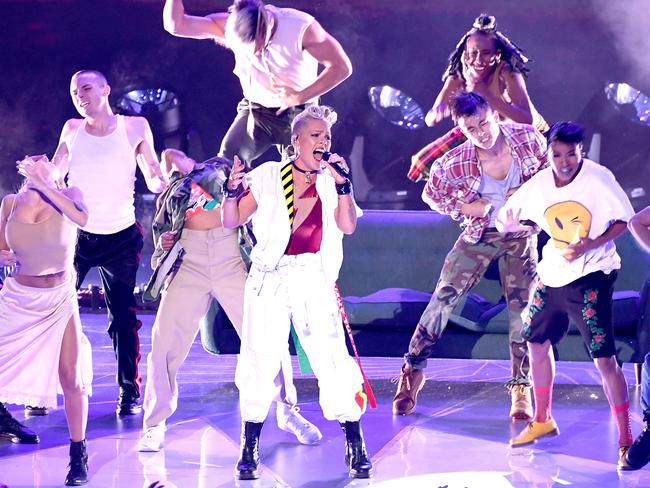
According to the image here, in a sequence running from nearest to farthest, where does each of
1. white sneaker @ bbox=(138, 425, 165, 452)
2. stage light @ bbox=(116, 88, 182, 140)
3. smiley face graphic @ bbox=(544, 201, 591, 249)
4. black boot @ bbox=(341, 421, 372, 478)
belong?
1. black boot @ bbox=(341, 421, 372, 478)
2. smiley face graphic @ bbox=(544, 201, 591, 249)
3. white sneaker @ bbox=(138, 425, 165, 452)
4. stage light @ bbox=(116, 88, 182, 140)

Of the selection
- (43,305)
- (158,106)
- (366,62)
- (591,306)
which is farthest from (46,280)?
(366,62)

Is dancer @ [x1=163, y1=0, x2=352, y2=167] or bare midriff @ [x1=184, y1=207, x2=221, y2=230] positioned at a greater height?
dancer @ [x1=163, y1=0, x2=352, y2=167]

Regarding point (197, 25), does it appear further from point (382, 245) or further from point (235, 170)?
point (382, 245)

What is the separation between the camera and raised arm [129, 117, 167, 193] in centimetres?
599

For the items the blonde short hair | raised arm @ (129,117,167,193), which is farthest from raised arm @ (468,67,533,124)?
raised arm @ (129,117,167,193)

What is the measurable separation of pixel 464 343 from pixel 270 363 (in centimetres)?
215

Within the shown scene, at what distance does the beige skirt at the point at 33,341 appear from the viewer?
470 cm

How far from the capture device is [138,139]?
240 inches

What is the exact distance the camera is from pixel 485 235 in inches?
231

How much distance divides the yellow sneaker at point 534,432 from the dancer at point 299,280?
3.05ft

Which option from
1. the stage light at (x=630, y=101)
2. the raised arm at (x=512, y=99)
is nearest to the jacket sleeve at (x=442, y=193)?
the raised arm at (x=512, y=99)

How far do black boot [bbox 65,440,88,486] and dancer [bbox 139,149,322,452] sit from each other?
587 millimetres

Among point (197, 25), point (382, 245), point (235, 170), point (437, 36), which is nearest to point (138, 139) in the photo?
point (197, 25)

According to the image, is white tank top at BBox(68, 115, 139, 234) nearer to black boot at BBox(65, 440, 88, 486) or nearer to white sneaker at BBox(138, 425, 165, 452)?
white sneaker at BBox(138, 425, 165, 452)
